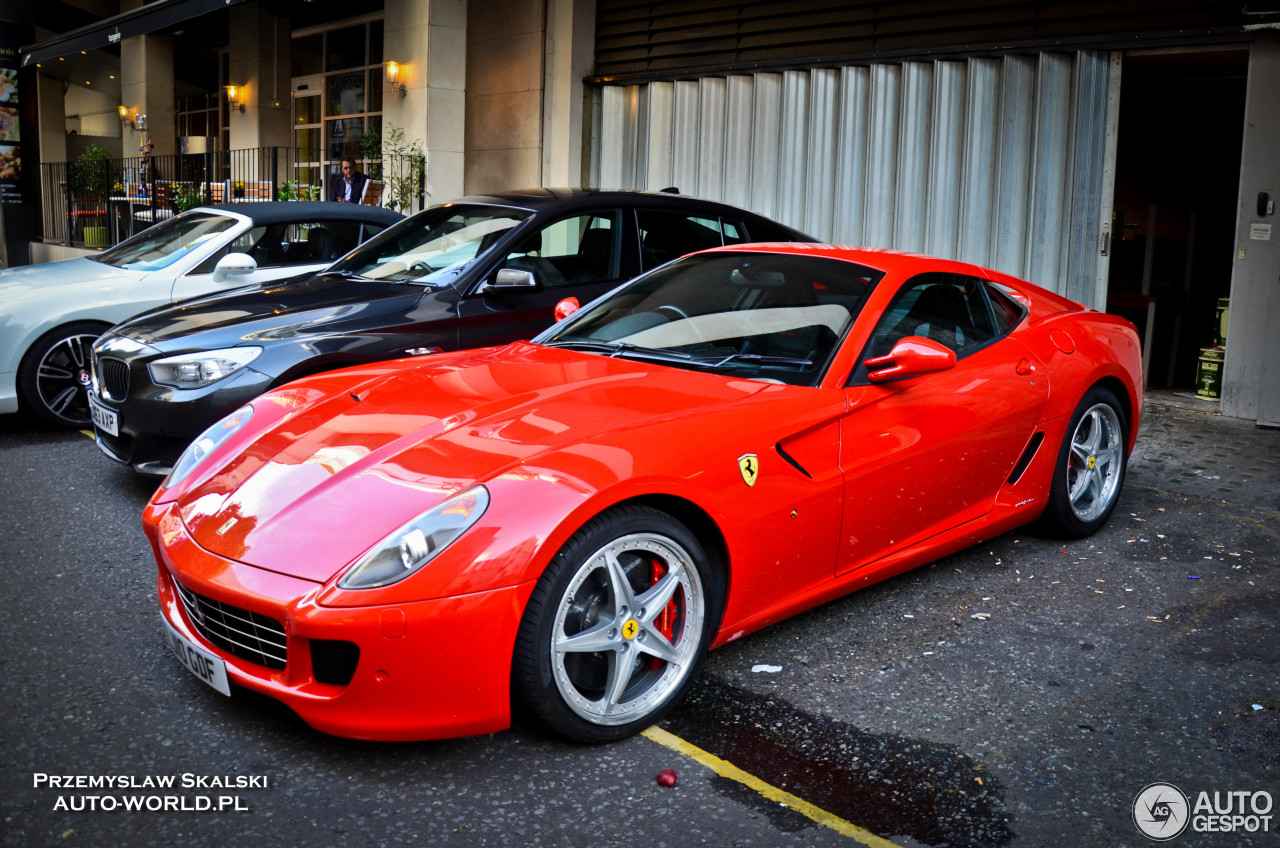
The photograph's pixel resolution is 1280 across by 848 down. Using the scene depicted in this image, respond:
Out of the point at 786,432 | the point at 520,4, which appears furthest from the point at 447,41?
the point at 786,432

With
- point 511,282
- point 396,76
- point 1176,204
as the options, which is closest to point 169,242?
point 511,282

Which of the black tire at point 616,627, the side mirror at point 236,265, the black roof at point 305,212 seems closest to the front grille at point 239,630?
the black tire at point 616,627

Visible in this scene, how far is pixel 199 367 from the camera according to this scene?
5.26 meters

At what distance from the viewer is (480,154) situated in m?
14.1

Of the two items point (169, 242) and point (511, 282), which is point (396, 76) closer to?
point (169, 242)

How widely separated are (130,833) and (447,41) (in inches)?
498

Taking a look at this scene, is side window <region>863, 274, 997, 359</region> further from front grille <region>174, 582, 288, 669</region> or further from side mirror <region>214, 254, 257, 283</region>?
side mirror <region>214, 254, 257, 283</region>

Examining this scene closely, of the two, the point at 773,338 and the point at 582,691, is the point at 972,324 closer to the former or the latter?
the point at 773,338

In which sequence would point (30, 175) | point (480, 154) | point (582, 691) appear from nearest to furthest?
point (582, 691), point (480, 154), point (30, 175)

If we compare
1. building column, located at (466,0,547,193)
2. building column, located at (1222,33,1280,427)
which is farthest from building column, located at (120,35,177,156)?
building column, located at (1222,33,1280,427)

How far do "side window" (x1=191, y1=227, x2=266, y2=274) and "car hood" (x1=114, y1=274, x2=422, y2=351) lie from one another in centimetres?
138

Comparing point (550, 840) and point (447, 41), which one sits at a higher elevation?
point (447, 41)

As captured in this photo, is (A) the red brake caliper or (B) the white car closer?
(A) the red brake caliper

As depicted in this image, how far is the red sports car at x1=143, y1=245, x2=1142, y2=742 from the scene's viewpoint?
2.78 meters
